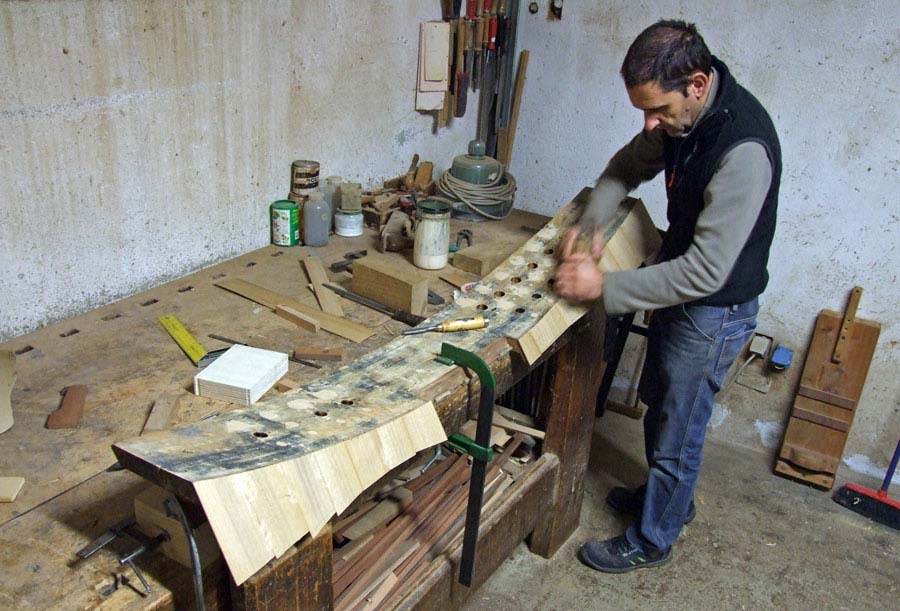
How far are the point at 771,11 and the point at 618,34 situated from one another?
0.64m

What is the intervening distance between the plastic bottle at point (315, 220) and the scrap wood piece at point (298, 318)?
61cm

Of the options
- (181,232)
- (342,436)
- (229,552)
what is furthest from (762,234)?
(181,232)

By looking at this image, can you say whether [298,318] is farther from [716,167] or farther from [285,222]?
[716,167]

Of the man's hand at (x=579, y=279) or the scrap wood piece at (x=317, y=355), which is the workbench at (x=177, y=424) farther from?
the man's hand at (x=579, y=279)

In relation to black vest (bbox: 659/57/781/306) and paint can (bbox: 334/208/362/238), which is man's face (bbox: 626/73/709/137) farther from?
paint can (bbox: 334/208/362/238)

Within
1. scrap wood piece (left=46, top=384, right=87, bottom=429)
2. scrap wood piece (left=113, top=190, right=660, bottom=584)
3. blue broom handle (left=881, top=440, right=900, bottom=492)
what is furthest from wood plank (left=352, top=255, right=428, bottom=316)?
blue broom handle (left=881, top=440, right=900, bottom=492)

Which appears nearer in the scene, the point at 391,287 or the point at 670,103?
the point at 670,103

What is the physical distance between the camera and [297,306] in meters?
2.29

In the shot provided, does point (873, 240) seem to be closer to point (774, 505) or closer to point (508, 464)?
point (774, 505)

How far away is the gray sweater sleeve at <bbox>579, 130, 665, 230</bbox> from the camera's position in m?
2.29

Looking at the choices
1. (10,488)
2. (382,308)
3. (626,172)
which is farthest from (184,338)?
(626,172)

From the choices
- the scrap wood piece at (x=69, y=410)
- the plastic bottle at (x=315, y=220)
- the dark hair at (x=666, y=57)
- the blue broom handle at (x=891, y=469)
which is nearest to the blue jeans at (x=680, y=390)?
the dark hair at (x=666, y=57)

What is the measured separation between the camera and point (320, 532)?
130cm

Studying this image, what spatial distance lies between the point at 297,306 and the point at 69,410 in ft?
A: 2.50
